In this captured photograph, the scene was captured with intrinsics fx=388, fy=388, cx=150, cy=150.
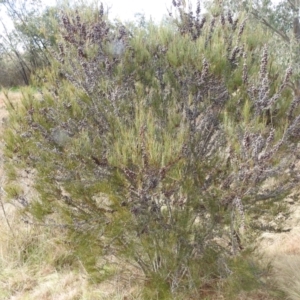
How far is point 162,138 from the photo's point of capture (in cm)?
222

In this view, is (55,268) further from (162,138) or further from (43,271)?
(162,138)

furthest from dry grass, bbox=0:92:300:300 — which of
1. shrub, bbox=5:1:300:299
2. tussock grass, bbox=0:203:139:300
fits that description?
shrub, bbox=5:1:300:299

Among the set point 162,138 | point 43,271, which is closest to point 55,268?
point 43,271

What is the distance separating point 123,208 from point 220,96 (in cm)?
96

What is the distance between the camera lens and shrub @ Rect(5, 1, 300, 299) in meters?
2.24

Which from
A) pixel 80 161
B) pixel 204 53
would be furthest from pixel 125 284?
pixel 204 53

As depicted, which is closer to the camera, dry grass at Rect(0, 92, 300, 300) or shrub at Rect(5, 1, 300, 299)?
shrub at Rect(5, 1, 300, 299)

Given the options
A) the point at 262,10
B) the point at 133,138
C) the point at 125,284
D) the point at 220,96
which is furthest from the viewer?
the point at 262,10

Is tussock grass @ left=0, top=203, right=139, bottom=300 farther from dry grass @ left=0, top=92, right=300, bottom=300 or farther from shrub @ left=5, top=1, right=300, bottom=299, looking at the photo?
shrub @ left=5, top=1, right=300, bottom=299

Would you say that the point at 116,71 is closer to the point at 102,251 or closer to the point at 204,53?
the point at 204,53

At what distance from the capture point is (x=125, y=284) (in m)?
3.26

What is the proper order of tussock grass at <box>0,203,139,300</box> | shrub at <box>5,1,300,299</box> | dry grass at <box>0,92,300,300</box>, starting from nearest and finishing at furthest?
shrub at <box>5,1,300,299</box>
dry grass at <box>0,92,300,300</box>
tussock grass at <box>0,203,139,300</box>

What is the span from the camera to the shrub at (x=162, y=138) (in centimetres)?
224

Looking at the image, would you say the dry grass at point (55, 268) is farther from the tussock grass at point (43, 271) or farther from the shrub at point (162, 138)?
the shrub at point (162, 138)
